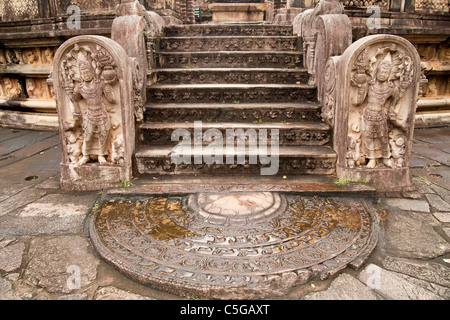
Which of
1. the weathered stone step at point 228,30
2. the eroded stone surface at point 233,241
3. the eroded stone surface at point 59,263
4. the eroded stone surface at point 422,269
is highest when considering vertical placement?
the weathered stone step at point 228,30

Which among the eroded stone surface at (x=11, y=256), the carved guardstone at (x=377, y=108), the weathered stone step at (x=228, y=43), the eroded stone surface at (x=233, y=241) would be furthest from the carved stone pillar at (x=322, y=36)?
the eroded stone surface at (x=11, y=256)

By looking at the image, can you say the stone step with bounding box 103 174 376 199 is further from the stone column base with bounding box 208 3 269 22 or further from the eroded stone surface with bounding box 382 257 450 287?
the stone column base with bounding box 208 3 269 22

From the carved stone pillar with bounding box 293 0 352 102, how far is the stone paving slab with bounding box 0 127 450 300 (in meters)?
1.63

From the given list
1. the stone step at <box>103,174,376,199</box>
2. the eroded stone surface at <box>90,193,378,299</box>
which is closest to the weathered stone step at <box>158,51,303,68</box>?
the stone step at <box>103,174,376,199</box>

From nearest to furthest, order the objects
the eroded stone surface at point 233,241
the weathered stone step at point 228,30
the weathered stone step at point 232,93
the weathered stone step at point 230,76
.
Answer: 1. the eroded stone surface at point 233,241
2. the weathered stone step at point 232,93
3. the weathered stone step at point 230,76
4. the weathered stone step at point 228,30

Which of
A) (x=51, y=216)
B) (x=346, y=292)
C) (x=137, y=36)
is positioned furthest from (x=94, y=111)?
(x=346, y=292)

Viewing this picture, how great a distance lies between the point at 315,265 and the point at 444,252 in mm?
939

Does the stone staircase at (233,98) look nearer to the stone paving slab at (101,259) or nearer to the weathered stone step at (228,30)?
the weathered stone step at (228,30)

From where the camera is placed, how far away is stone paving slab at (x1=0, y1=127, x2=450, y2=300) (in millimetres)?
1752

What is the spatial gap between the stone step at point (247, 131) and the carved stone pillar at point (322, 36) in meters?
0.57

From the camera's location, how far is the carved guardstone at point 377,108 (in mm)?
2826

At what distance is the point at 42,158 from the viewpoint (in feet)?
13.5

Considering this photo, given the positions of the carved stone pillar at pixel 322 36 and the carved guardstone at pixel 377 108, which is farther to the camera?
the carved stone pillar at pixel 322 36

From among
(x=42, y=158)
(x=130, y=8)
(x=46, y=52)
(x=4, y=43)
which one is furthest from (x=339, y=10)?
(x=4, y=43)
